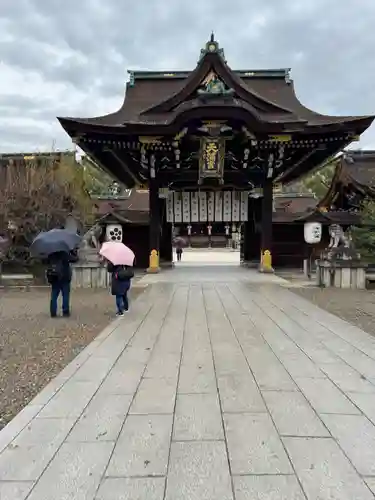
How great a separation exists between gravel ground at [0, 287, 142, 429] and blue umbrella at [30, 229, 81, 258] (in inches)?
→ 46.5

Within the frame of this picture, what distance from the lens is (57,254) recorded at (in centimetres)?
766

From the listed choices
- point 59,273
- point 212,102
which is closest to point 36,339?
point 59,273

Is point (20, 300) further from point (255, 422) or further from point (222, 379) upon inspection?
point (255, 422)

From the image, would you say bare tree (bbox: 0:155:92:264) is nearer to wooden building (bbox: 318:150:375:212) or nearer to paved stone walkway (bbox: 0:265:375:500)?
paved stone walkway (bbox: 0:265:375:500)

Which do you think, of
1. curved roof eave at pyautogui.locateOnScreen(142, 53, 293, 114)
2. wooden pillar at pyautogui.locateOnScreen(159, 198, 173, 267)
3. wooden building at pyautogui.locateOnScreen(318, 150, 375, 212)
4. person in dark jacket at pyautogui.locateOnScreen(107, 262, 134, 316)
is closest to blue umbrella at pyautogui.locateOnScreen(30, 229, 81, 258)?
person in dark jacket at pyautogui.locateOnScreen(107, 262, 134, 316)

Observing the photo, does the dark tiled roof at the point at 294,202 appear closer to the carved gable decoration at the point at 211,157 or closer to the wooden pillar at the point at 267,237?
the wooden pillar at the point at 267,237

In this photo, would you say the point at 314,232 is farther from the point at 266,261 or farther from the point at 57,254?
the point at 57,254

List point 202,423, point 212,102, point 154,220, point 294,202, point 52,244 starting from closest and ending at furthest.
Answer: point 202,423 → point 52,244 → point 212,102 → point 154,220 → point 294,202

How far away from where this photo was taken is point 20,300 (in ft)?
33.8

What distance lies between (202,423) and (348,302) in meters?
7.31

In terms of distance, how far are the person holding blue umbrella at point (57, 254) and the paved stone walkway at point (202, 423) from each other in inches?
73.6

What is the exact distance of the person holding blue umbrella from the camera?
742cm

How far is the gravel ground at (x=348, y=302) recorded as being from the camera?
7660mm

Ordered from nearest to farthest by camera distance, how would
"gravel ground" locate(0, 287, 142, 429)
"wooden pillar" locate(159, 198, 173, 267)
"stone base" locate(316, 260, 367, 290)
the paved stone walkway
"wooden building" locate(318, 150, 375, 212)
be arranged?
the paved stone walkway, "gravel ground" locate(0, 287, 142, 429), "stone base" locate(316, 260, 367, 290), "wooden building" locate(318, 150, 375, 212), "wooden pillar" locate(159, 198, 173, 267)
